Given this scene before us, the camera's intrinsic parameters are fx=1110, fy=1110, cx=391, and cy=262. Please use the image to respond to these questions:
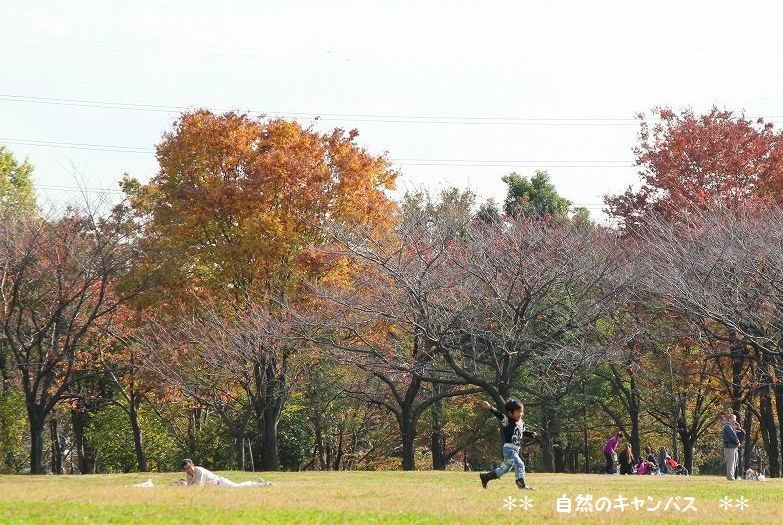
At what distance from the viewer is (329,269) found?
35938 mm

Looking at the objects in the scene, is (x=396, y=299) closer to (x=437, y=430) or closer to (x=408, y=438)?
(x=408, y=438)

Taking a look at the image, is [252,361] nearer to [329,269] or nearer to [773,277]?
[329,269]

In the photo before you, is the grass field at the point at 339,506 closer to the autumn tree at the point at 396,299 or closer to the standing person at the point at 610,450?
the autumn tree at the point at 396,299

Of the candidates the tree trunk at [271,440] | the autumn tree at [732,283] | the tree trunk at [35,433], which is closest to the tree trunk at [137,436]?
the tree trunk at [35,433]

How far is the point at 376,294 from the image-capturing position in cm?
3359

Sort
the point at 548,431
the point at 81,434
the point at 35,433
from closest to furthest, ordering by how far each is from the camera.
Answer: the point at 35,433, the point at 548,431, the point at 81,434

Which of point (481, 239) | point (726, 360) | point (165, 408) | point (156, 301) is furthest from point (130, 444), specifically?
point (726, 360)

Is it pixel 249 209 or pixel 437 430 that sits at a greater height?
pixel 249 209

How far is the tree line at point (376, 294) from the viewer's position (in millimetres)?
32750

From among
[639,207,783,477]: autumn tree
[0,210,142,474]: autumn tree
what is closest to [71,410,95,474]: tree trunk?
[0,210,142,474]: autumn tree

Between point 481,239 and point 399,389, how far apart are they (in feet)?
27.0

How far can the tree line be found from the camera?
32.8m

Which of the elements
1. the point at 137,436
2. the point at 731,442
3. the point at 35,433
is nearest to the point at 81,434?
the point at 137,436

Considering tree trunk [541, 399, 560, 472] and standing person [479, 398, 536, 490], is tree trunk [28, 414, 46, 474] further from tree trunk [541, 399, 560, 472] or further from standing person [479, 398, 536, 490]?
standing person [479, 398, 536, 490]
